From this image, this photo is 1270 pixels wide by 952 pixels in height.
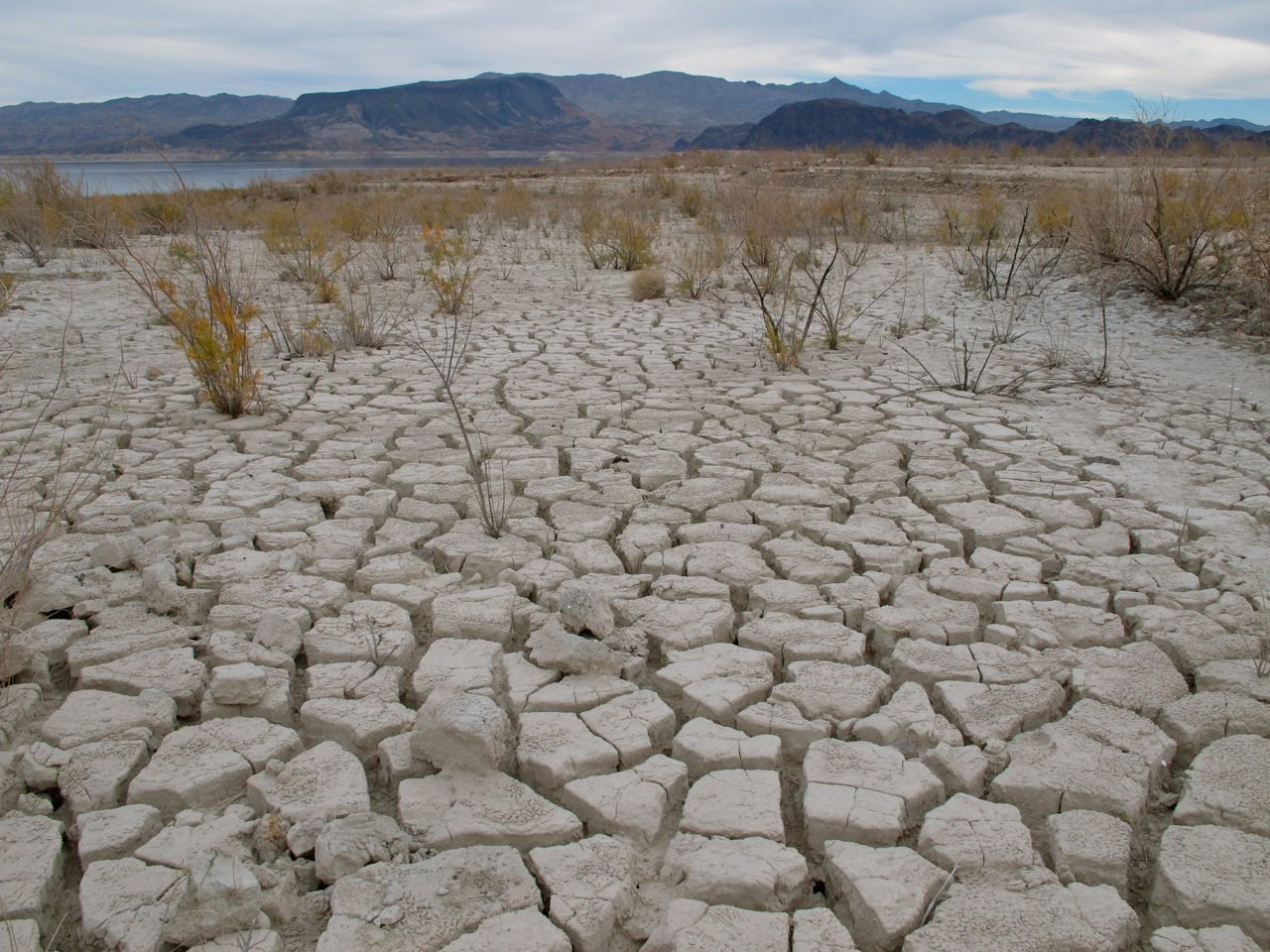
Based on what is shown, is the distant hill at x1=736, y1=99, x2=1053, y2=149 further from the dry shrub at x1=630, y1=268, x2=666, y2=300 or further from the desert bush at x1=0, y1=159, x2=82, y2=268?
the dry shrub at x1=630, y1=268, x2=666, y2=300

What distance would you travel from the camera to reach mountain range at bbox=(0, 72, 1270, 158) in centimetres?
6738

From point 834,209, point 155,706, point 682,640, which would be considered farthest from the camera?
point 834,209

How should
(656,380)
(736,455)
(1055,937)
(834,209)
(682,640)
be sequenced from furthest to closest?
(834,209) → (656,380) → (736,455) → (682,640) → (1055,937)

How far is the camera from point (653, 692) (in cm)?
197

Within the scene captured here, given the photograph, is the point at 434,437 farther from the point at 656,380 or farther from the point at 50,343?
the point at 50,343

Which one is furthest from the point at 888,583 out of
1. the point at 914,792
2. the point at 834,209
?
the point at 834,209

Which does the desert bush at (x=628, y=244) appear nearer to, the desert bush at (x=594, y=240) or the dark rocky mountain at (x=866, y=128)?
the desert bush at (x=594, y=240)

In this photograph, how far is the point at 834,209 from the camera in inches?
365

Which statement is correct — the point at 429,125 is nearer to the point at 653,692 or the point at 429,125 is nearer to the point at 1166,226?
the point at 1166,226

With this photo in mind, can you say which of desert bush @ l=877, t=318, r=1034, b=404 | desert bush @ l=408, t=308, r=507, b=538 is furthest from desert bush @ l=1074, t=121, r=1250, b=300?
desert bush @ l=408, t=308, r=507, b=538

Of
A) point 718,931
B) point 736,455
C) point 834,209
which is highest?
point 834,209

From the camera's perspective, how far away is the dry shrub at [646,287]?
652cm

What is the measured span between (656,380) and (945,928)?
3.27 m

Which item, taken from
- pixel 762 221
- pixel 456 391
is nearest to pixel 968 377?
pixel 456 391
